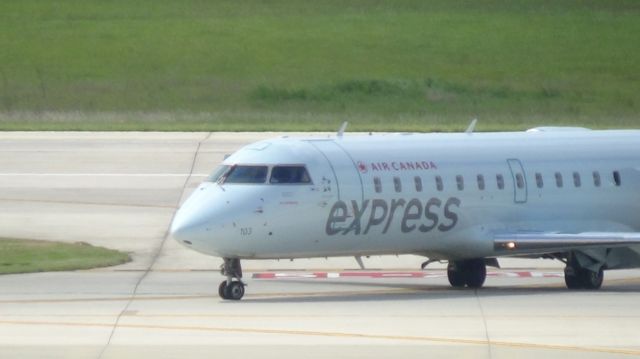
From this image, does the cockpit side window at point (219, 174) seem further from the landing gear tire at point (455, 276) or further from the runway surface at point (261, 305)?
the landing gear tire at point (455, 276)

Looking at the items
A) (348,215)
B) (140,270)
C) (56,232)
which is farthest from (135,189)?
(348,215)

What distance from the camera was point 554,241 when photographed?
25.2 m

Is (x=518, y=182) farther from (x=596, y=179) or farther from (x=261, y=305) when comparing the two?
(x=261, y=305)

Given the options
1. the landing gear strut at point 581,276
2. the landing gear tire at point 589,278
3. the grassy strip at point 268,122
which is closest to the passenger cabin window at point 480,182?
the landing gear strut at point 581,276

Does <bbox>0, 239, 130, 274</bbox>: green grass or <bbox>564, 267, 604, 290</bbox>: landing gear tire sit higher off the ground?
<bbox>0, 239, 130, 274</bbox>: green grass

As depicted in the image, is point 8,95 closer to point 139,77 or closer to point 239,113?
point 139,77

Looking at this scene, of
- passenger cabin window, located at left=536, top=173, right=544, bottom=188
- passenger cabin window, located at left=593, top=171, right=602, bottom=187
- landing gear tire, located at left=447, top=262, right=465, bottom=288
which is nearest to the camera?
passenger cabin window, located at left=536, top=173, right=544, bottom=188

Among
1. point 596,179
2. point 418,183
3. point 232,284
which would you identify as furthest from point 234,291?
point 596,179

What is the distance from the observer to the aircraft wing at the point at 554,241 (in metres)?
25.0

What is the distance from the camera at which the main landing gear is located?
924 inches

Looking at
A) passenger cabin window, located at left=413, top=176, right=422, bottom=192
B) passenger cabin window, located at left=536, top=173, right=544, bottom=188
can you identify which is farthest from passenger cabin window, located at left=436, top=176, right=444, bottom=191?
passenger cabin window, located at left=536, top=173, right=544, bottom=188

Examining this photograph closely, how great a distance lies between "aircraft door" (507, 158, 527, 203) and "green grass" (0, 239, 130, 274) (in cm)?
750

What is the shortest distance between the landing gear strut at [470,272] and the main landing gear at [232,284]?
4.23m

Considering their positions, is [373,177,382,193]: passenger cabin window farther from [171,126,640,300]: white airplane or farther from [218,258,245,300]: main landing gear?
[218,258,245,300]: main landing gear
